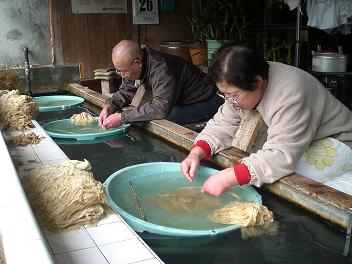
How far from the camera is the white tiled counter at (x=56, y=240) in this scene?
132 cm

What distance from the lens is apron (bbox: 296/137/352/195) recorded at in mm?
2672

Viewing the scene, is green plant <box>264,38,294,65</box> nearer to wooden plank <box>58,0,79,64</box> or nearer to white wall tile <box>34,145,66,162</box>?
wooden plank <box>58,0,79,64</box>

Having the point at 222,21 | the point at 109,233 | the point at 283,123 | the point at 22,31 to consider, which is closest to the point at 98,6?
the point at 22,31

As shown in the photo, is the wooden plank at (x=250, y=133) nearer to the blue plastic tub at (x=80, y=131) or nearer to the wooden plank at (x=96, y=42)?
the blue plastic tub at (x=80, y=131)

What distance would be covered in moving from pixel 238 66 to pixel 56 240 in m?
1.44

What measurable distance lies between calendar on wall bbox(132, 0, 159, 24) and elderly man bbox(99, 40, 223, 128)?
401 centimetres

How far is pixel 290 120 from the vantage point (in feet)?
7.82

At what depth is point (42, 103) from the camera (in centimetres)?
626

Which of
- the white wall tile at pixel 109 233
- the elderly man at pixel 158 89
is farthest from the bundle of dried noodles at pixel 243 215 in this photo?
the elderly man at pixel 158 89

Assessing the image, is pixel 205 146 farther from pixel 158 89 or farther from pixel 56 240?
pixel 158 89

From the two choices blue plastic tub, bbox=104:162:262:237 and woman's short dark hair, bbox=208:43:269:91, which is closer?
blue plastic tub, bbox=104:162:262:237

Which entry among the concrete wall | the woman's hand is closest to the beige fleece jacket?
the woman's hand

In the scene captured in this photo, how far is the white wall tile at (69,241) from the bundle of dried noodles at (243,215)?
0.79 metres

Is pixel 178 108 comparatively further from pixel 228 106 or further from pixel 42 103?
pixel 42 103
